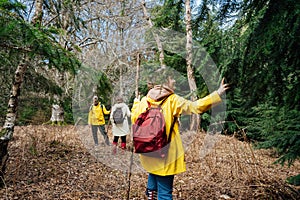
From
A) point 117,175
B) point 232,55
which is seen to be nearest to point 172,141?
point 232,55

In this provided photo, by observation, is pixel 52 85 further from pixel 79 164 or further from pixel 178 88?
pixel 178 88

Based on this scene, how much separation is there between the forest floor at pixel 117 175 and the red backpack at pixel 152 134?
35 centimetres

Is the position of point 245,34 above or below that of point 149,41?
below

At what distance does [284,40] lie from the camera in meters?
1.85

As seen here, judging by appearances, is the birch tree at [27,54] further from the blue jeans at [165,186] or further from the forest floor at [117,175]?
the blue jeans at [165,186]

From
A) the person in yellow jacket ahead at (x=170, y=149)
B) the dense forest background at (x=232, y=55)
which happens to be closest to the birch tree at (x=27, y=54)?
the dense forest background at (x=232, y=55)

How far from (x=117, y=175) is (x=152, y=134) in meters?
2.78

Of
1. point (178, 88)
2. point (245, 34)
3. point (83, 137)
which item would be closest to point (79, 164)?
point (83, 137)

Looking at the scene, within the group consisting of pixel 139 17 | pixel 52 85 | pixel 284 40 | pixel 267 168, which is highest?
pixel 139 17

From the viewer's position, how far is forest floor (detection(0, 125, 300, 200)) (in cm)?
339

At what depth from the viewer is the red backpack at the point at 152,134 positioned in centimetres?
219

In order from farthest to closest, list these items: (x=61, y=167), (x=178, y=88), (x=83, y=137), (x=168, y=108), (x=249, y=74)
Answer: (x=178, y=88), (x=83, y=137), (x=61, y=167), (x=168, y=108), (x=249, y=74)

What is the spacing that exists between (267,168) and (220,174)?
140 cm

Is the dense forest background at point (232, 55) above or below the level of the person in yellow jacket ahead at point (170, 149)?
above
